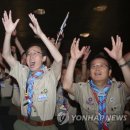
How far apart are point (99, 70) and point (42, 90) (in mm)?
710

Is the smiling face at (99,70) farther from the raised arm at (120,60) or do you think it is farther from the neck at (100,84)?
the raised arm at (120,60)

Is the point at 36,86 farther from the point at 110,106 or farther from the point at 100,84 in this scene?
the point at 110,106

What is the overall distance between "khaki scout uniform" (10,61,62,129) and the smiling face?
0.41 meters

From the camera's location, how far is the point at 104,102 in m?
2.73

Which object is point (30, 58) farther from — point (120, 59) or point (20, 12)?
point (20, 12)

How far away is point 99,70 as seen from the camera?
9.37 feet

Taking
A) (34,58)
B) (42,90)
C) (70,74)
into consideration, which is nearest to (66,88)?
(70,74)

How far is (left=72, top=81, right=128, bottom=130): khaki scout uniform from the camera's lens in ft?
9.00

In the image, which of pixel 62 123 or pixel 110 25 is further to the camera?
pixel 110 25

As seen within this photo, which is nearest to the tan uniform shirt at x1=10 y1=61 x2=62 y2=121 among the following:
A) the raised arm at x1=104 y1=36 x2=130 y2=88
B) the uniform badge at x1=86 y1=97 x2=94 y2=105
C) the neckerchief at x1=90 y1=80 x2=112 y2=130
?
the uniform badge at x1=86 y1=97 x2=94 y2=105

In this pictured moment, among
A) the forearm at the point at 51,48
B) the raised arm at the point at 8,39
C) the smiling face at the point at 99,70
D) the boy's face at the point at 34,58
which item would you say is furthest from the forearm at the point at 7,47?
the smiling face at the point at 99,70

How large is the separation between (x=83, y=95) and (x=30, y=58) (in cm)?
76

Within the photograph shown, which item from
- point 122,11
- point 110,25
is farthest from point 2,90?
point 110,25

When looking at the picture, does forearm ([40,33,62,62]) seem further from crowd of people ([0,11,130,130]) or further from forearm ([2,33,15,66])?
forearm ([2,33,15,66])
